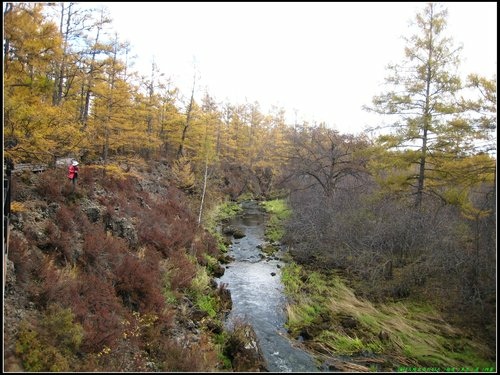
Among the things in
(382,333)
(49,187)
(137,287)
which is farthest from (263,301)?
(49,187)

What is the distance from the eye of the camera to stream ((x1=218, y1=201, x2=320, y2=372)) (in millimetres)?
9039

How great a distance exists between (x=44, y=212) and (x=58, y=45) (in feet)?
18.7

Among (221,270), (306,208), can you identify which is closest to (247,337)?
(221,270)

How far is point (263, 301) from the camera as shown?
12727 millimetres

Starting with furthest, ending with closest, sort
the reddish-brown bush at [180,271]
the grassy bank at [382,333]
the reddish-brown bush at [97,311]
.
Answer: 1. the reddish-brown bush at [180,271]
2. the grassy bank at [382,333]
3. the reddish-brown bush at [97,311]

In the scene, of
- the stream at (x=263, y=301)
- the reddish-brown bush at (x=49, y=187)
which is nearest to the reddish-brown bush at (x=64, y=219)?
the reddish-brown bush at (x=49, y=187)

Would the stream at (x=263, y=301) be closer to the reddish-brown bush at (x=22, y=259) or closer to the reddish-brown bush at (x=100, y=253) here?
the reddish-brown bush at (x=100, y=253)

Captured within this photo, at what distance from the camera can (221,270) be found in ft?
50.5

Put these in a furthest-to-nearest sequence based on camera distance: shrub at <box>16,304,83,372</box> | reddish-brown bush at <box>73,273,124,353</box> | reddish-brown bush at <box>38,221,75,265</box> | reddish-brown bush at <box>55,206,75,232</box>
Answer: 1. reddish-brown bush at <box>55,206,75,232</box>
2. reddish-brown bush at <box>38,221,75,265</box>
3. reddish-brown bush at <box>73,273,124,353</box>
4. shrub at <box>16,304,83,372</box>

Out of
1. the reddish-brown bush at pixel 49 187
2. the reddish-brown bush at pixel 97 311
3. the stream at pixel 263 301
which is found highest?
the reddish-brown bush at pixel 49 187

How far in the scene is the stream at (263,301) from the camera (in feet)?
29.7

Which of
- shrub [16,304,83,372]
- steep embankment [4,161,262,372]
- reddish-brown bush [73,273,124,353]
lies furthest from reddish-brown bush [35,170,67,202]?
shrub [16,304,83,372]

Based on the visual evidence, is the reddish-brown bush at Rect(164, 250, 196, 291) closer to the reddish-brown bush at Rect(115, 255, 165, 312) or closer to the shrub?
the reddish-brown bush at Rect(115, 255, 165, 312)

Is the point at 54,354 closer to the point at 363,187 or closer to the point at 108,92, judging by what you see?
the point at 108,92
